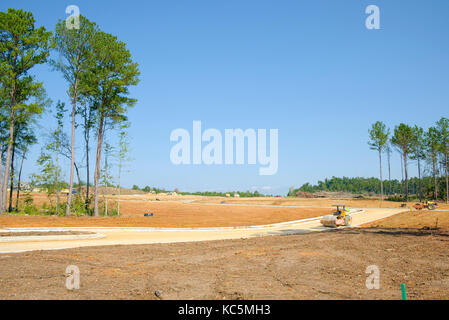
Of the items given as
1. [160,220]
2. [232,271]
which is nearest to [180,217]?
[160,220]

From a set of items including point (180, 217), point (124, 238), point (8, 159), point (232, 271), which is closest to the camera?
point (232, 271)

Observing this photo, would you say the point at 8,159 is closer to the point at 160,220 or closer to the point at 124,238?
the point at 160,220

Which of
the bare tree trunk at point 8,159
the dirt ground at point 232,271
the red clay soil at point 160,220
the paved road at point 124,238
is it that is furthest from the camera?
the bare tree trunk at point 8,159

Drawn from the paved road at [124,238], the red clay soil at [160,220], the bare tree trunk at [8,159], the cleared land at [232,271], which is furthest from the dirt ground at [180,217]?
the cleared land at [232,271]

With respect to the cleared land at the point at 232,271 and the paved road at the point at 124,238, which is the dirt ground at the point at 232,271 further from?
the paved road at the point at 124,238

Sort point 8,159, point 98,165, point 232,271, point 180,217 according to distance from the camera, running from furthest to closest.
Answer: point 180,217, point 98,165, point 8,159, point 232,271

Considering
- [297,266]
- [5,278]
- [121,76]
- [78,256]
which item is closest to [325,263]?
[297,266]

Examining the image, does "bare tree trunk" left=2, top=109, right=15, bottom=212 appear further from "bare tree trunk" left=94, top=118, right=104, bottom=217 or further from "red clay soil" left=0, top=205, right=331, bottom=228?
"bare tree trunk" left=94, top=118, right=104, bottom=217

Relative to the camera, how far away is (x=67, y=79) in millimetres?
31078

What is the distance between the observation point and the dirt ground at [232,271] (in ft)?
25.2

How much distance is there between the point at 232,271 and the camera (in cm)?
1013
